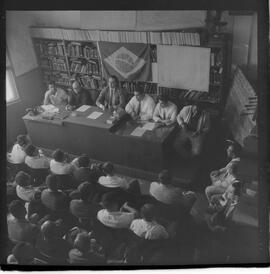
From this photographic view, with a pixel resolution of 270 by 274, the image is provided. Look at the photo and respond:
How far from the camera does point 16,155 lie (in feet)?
10.9

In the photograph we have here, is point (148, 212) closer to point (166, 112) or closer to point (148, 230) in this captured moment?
point (148, 230)

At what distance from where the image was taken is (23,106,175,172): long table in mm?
3186

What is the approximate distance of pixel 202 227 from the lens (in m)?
3.24

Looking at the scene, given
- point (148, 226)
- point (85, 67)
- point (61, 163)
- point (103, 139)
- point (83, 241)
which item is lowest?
point (83, 241)

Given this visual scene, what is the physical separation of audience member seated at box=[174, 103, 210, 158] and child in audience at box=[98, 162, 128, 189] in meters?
0.50

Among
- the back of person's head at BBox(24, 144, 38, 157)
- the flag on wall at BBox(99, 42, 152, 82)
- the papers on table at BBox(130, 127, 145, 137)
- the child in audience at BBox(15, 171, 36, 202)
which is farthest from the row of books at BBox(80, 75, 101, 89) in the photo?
the child in audience at BBox(15, 171, 36, 202)

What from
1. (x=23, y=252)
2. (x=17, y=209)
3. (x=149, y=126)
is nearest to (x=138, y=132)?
(x=149, y=126)

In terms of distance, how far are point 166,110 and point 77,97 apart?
0.71 meters

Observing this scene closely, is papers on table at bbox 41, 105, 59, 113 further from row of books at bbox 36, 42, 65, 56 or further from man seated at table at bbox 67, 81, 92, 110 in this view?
row of books at bbox 36, 42, 65, 56

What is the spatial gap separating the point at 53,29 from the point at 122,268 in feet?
6.40

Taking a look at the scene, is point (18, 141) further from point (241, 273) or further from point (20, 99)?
point (241, 273)

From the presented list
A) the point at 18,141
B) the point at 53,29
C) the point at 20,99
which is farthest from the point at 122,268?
the point at 53,29

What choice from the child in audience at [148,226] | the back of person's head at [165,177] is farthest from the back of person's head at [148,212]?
the back of person's head at [165,177]

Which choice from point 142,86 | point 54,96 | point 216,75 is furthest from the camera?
point 54,96
